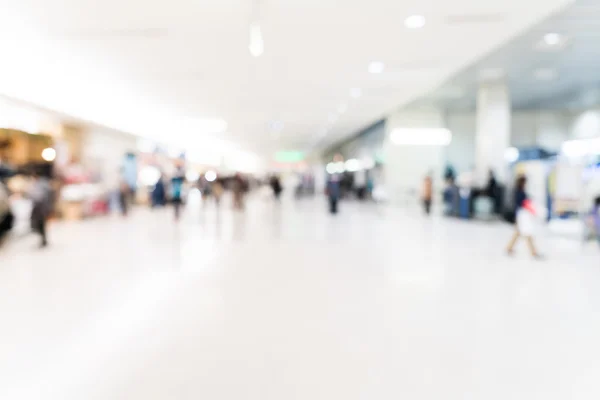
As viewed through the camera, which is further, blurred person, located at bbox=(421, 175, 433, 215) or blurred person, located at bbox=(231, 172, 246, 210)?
blurred person, located at bbox=(231, 172, 246, 210)

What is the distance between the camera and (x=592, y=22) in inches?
344

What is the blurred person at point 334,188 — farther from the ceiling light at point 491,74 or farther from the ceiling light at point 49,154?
the ceiling light at point 49,154

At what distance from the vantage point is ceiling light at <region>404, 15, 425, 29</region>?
277 inches

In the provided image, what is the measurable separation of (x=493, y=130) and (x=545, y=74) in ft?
7.94

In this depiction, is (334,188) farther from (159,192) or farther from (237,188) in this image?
(159,192)

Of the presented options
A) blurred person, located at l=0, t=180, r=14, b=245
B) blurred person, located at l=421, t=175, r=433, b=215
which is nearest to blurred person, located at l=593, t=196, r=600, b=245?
blurred person, located at l=421, t=175, r=433, b=215

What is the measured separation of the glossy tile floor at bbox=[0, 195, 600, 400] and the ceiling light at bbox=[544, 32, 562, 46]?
566 cm

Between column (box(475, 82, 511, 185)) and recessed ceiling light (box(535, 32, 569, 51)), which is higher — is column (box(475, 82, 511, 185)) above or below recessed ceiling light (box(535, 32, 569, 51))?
below

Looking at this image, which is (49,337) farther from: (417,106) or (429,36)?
(417,106)

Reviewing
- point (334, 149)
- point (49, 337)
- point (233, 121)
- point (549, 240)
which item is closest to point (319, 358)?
point (49, 337)

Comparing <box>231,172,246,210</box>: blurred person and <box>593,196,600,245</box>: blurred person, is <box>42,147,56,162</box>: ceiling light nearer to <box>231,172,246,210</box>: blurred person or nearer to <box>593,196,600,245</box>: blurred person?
<box>231,172,246,210</box>: blurred person

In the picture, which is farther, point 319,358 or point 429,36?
point 429,36

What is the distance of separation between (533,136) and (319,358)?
2476cm

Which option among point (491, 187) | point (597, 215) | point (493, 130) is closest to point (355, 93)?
point (493, 130)
